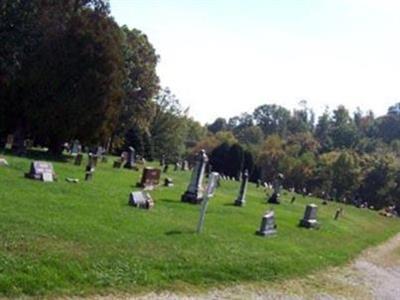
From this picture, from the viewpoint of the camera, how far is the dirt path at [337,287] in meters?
14.5

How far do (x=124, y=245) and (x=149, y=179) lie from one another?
15.0m

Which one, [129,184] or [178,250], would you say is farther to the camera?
[129,184]

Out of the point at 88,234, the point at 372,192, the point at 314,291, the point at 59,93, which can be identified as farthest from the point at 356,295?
the point at 372,192

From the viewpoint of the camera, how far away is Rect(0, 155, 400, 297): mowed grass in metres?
12.2

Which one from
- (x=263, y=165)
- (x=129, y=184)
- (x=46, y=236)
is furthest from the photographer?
(x=263, y=165)

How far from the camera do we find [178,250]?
639 inches

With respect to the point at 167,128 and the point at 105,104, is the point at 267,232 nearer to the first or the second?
the point at 105,104

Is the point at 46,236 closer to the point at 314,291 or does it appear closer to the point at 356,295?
the point at 314,291

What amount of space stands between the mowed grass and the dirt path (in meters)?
0.41

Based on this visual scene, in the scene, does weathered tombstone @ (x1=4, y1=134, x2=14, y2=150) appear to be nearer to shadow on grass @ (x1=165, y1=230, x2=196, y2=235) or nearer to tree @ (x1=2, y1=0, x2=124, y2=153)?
tree @ (x1=2, y1=0, x2=124, y2=153)

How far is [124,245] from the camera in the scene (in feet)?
49.7

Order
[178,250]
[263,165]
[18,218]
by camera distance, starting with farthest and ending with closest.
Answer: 1. [263,165]
2. [178,250]
3. [18,218]

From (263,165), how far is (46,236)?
8040 centimetres

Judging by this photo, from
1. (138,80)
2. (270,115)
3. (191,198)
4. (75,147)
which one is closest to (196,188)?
(191,198)
